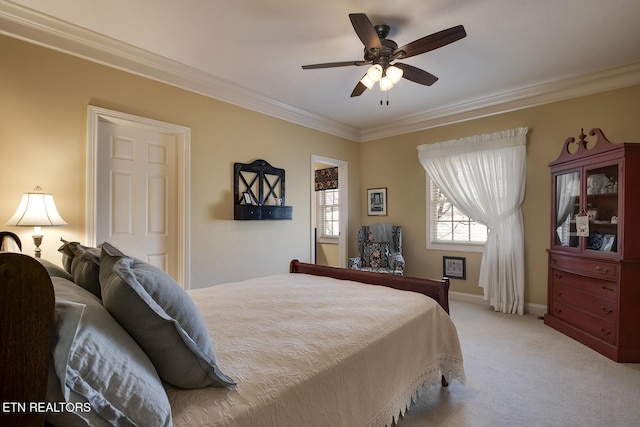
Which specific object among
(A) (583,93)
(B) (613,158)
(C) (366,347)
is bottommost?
(C) (366,347)

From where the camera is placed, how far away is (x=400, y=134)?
4980mm

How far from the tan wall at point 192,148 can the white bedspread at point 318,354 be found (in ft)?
4.40

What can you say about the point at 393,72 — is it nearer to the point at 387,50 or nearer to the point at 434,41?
the point at 387,50

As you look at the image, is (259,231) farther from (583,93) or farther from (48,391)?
(583,93)

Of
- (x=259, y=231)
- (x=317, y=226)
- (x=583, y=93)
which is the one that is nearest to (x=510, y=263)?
(x=583, y=93)

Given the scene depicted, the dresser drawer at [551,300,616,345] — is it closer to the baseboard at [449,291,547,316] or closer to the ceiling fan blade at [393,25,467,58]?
the baseboard at [449,291,547,316]

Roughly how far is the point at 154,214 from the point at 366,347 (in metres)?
2.66

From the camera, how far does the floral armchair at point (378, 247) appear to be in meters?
4.59

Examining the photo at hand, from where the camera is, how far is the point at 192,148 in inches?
130

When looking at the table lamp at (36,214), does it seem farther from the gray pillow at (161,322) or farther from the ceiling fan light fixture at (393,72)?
the ceiling fan light fixture at (393,72)

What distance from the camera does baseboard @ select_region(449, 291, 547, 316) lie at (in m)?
3.71

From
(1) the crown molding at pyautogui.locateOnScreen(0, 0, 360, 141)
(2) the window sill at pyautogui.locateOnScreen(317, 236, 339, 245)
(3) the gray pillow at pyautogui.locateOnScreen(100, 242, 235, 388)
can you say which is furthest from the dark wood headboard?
(2) the window sill at pyautogui.locateOnScreen(317, 236, 339, 245)

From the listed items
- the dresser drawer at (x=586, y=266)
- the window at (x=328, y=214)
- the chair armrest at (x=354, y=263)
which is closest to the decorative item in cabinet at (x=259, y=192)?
the chair armrest at (x=354, y=263)

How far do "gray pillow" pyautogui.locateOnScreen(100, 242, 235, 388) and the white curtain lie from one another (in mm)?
3936
